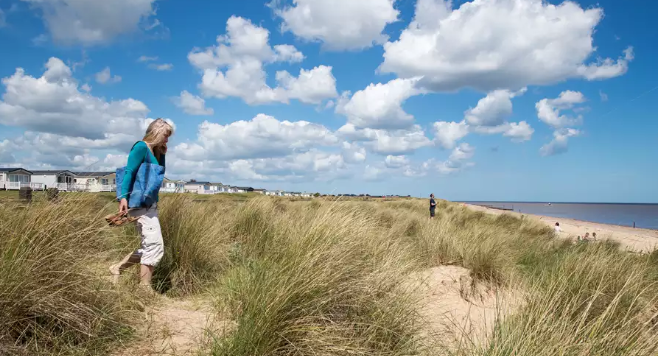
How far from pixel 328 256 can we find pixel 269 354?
1.03 m

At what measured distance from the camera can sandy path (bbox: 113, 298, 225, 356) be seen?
2.65 metres

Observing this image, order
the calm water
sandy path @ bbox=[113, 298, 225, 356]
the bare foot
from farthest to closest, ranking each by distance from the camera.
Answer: the calm water → the bare foot → sandy path @ bbox=[113, 298, 225, 356]

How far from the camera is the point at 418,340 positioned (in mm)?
3113

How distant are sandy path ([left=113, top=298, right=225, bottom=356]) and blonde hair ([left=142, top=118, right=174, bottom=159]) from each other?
142 cm

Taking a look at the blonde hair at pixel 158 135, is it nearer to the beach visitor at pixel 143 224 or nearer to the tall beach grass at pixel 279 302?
the beach visitor at pixel 143 224

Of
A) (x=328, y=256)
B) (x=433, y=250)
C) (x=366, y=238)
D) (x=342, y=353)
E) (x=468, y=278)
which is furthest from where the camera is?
(x=433, y=250)

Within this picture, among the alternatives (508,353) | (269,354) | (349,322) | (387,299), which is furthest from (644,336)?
(269,354)

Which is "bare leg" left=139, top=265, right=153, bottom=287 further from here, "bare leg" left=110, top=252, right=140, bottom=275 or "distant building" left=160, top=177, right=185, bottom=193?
"distant building" left=160, top=177, right=185, bottom=193

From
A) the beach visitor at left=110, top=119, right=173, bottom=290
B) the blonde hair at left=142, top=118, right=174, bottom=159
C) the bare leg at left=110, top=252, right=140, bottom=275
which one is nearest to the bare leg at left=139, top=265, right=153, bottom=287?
the beach visitor at left=110, top=119, right=173, bottom=290

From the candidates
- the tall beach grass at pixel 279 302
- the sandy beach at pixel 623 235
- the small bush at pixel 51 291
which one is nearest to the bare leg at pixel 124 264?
the tall beach grass at pixel 279 302

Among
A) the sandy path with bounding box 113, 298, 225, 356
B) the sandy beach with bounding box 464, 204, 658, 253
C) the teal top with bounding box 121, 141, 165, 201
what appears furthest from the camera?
the sandy beach with bounding box 464, 204, 658, 253

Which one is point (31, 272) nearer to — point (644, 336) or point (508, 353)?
point (508, 353)

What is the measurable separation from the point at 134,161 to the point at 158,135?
35 centimetres

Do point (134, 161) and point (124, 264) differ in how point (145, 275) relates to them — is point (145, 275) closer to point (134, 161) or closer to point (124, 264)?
point (124, 264)
